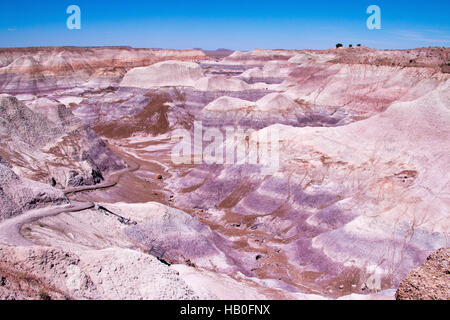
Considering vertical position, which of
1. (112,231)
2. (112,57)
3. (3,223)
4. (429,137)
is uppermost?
(112,57)

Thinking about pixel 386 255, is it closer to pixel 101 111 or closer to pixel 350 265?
pixel 350 265

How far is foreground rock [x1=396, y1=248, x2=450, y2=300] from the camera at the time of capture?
1434cm

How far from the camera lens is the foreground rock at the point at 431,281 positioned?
14.3m

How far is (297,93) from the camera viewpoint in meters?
83.6

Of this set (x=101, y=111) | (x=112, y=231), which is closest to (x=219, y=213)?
(x=112, y=231)

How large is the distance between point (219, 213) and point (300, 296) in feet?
66.6

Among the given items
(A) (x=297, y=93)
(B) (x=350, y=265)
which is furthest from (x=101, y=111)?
(B) (x=350, y=265)

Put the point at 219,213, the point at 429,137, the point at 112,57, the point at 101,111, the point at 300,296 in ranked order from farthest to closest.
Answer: the point at 112,57
the point at 101,111
the point at 219,213
the point at 429,137
the point at 300,296

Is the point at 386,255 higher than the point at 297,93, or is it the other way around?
the point at 297,93

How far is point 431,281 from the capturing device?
48.5 feet
